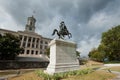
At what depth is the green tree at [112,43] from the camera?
3700cm

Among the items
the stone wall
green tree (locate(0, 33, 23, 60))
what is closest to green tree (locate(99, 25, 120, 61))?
the stone wall

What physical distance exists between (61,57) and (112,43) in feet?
104

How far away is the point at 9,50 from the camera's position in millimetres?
32406

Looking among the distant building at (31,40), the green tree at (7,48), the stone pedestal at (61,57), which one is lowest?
the stone pedestal at (61,57)

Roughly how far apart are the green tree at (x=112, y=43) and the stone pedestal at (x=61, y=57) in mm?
28871

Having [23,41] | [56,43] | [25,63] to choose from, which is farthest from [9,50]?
[23,41]

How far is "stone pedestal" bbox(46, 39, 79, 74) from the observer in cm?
1240

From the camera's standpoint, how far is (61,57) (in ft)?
43.7

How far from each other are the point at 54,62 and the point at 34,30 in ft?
222

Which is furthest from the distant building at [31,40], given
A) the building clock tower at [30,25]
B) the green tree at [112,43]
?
the green tree at [112,43]

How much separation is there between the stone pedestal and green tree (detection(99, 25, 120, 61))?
2887cm

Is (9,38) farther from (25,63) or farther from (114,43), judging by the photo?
(114,43)

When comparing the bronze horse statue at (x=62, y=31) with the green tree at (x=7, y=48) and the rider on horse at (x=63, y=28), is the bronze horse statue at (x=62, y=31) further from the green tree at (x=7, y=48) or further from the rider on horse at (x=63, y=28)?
the green tree at (x=7, y=48)

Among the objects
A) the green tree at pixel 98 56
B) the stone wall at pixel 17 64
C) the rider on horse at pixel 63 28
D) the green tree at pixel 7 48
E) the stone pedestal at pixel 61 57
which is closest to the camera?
the stone pedestal at pixel 61 57
